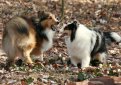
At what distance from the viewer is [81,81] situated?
779 centimetres

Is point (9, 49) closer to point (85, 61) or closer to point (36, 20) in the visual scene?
point (36, 20)

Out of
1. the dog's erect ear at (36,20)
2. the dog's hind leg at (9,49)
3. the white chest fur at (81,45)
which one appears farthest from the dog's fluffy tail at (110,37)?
the dog's hind leg at (9,49)

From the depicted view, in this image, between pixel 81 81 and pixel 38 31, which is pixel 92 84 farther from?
pixel 38 31

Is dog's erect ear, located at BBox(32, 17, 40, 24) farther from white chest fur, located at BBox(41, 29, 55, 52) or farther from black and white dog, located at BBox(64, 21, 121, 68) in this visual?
black and white dog, located at BBox(64, 21, 121, 68)

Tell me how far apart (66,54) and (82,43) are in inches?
73.8

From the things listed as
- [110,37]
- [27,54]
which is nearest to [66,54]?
[110,37]

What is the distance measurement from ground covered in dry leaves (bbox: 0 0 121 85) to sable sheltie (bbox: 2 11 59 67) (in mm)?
297

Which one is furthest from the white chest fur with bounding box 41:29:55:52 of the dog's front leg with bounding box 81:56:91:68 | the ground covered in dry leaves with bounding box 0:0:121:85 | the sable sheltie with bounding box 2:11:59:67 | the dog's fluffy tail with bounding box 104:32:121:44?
the dog's fluffy tail with bounding box 104:32:121:44

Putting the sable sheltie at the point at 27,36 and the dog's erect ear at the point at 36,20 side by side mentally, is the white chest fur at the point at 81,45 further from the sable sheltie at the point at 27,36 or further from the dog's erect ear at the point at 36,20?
the dog's erect ear at the point at 36,20

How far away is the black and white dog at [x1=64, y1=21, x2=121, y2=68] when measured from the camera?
9773mm

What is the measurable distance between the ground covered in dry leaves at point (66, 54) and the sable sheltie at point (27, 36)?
30 centimetres

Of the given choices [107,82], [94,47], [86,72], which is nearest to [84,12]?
[94,47]

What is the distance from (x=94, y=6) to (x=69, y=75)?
35.6 feet

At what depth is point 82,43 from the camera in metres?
9.84
